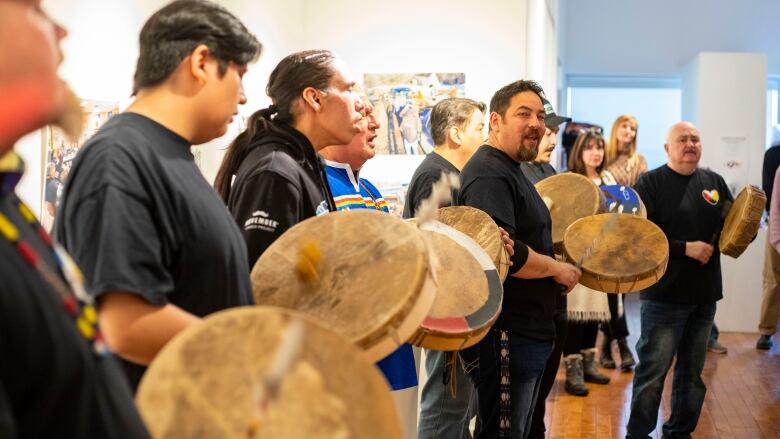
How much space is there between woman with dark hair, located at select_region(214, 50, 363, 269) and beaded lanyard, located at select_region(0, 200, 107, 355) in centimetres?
105

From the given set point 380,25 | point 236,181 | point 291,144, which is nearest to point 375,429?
point 236,181

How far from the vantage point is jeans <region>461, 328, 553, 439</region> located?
132 inches

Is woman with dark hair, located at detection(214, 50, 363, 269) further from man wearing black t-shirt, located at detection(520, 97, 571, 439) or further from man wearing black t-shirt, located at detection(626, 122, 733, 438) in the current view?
man wearing black t-shirt, located at detection(626, 122, 733, 438)

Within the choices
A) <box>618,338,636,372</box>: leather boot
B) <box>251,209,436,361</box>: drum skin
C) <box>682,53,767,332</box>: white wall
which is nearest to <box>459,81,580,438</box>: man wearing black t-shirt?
<box>251,209,436,361</box>: drum skin

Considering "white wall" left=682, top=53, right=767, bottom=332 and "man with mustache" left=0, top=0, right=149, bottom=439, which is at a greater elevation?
"man with mustache" left=0, top=0, right=149, bottom=439

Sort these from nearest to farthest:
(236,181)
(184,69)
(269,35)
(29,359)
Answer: (29,359) → (184,69) → (236,181) → (269,35)

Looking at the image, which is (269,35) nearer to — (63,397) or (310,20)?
(310,20)

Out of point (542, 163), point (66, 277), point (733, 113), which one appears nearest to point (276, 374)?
point (66, 277)

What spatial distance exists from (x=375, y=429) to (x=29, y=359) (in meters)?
0.45

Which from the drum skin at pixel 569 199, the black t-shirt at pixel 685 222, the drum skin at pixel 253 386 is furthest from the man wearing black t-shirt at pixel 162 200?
the black t-shirt at pixel 685 222

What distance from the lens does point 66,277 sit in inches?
38.1

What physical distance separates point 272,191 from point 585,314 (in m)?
4.20

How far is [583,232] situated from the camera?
3844mm

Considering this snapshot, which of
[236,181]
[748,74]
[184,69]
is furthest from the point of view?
[748,74]
